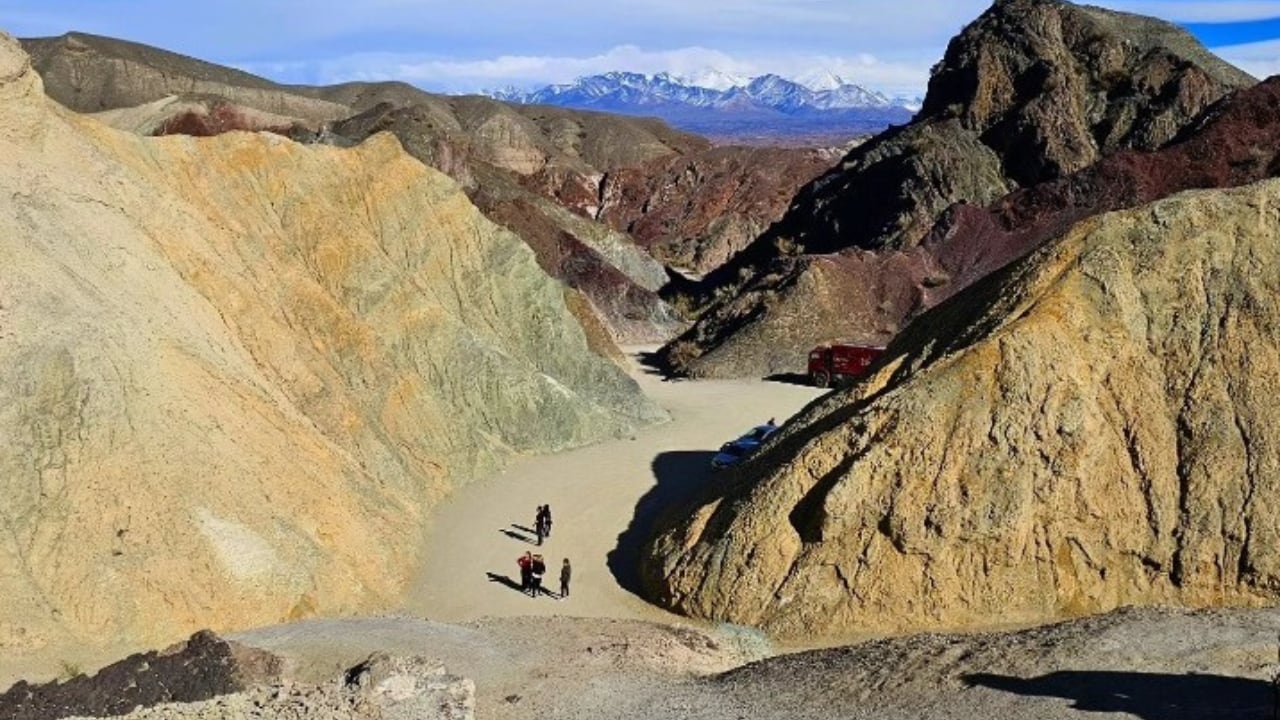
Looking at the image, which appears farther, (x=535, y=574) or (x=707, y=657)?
(x=535, y=574)

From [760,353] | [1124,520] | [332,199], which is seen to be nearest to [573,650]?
[1124,520]

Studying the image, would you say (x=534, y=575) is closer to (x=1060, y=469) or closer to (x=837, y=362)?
(x=1060, y=469)

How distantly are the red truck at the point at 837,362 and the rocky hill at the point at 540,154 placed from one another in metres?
10.2

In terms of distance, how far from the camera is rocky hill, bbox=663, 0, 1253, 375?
69875 millimetres

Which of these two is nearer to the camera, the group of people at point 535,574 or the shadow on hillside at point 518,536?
the group of people at point 535,574

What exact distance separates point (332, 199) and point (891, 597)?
2420cm

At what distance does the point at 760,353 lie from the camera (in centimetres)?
5456

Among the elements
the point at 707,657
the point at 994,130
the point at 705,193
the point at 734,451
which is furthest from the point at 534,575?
the point at 705,193

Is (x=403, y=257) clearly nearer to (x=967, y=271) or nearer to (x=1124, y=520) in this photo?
(x=1124, y=520)

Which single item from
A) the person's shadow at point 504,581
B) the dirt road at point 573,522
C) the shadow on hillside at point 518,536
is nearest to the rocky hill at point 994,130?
the dirt road at point 573,522

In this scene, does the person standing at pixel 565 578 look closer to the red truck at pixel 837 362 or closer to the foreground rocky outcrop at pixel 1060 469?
the foreground rocky outcrop at pixel 1060 469

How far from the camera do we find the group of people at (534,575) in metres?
24.8

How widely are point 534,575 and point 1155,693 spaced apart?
13.6m

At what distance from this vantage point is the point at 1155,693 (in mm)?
15477
